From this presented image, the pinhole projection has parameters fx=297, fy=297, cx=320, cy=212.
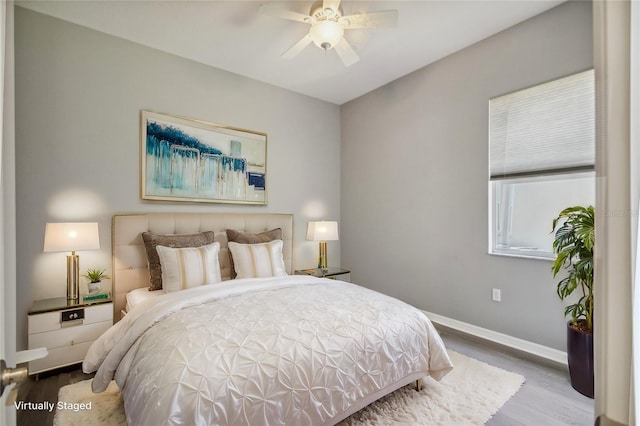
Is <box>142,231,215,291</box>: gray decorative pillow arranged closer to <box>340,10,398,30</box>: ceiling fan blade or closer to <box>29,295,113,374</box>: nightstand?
<box>29,295,113,374</box>: nightstand

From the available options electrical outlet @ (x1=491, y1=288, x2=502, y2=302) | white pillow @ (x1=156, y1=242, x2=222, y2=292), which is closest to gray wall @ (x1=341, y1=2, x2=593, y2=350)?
electrical outlet @ (x1=491, y1=288, x2=502, y2=302)

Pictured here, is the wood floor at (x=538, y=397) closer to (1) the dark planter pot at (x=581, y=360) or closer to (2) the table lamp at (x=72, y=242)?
(1) the dark planter pot at (x=581, y=360)

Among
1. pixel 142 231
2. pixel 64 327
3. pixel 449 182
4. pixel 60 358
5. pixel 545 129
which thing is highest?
pixel 545 129

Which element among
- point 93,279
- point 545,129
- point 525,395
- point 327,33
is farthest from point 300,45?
point 525,395

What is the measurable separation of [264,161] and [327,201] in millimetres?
1180

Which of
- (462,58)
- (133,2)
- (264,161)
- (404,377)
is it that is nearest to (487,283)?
(404,377)

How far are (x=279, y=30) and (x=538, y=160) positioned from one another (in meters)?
2.65

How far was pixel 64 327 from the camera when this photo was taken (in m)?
2.35

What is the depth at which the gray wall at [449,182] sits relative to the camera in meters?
2.57

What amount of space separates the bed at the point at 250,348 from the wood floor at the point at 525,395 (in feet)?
1.44

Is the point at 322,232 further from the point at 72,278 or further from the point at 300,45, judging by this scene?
the point at 72,278

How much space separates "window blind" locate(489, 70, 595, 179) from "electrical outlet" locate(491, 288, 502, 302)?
1.10m

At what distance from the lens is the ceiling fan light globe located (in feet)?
7.36

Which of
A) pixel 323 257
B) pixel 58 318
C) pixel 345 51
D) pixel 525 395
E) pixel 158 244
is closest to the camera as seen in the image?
pixel 525 395
